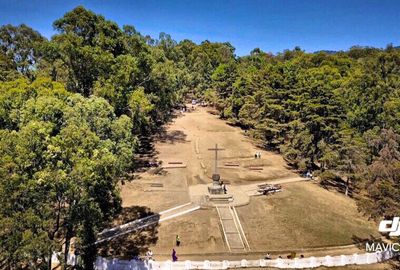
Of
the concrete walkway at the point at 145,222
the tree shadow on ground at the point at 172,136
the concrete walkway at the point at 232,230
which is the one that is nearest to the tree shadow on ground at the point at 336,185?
the concrete walkway at the point at 232,230

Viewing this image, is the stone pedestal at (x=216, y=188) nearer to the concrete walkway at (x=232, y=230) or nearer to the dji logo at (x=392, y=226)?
the concrete walkway at (x=232, y=230)

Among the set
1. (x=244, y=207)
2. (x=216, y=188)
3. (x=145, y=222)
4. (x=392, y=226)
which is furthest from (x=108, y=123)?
(x=392, y=226)

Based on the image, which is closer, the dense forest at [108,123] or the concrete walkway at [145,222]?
the dense forest at [108,123]

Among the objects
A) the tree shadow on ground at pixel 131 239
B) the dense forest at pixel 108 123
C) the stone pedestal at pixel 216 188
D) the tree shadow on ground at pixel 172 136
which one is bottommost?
the tree shadow on ground at pixel 131 239

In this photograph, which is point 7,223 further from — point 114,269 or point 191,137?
point 191,137

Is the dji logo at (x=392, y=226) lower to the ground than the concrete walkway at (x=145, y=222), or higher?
higher

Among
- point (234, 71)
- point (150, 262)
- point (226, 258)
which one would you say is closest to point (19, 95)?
point (150, 262)

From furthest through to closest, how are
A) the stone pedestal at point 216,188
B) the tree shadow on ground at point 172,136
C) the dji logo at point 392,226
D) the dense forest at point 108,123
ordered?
the tree shadow on ground at point 172,136 < the stone pedestal at point 216,188 < the dji logo at point 392,226 < the dense forest at point 108,123
